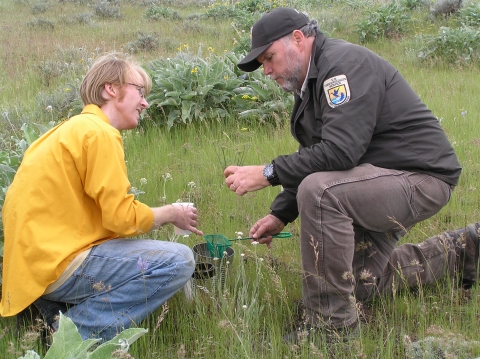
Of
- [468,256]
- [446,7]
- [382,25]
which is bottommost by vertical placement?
[468,256]

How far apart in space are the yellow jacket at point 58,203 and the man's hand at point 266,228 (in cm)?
105

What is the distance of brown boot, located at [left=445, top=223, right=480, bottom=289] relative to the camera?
148 inches

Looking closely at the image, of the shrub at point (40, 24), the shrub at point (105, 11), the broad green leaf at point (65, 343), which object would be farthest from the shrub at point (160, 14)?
the broad green leaf at point (65, 343)

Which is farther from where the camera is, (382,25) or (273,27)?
(382,25)

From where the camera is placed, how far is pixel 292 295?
142 inches

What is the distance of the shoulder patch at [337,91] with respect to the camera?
319cm

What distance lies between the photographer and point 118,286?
10.3 feet

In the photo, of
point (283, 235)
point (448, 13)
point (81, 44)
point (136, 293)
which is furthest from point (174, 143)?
point (448, 13)

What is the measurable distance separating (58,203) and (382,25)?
10606 mm

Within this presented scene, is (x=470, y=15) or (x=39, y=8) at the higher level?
(x=39, y=8)

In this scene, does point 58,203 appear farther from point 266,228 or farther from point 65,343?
point 266,228

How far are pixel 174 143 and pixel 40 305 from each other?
11.1ft

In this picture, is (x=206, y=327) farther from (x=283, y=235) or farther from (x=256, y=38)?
(x=256, y=38)

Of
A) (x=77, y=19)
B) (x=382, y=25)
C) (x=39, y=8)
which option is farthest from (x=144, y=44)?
(x=39, y=8)
